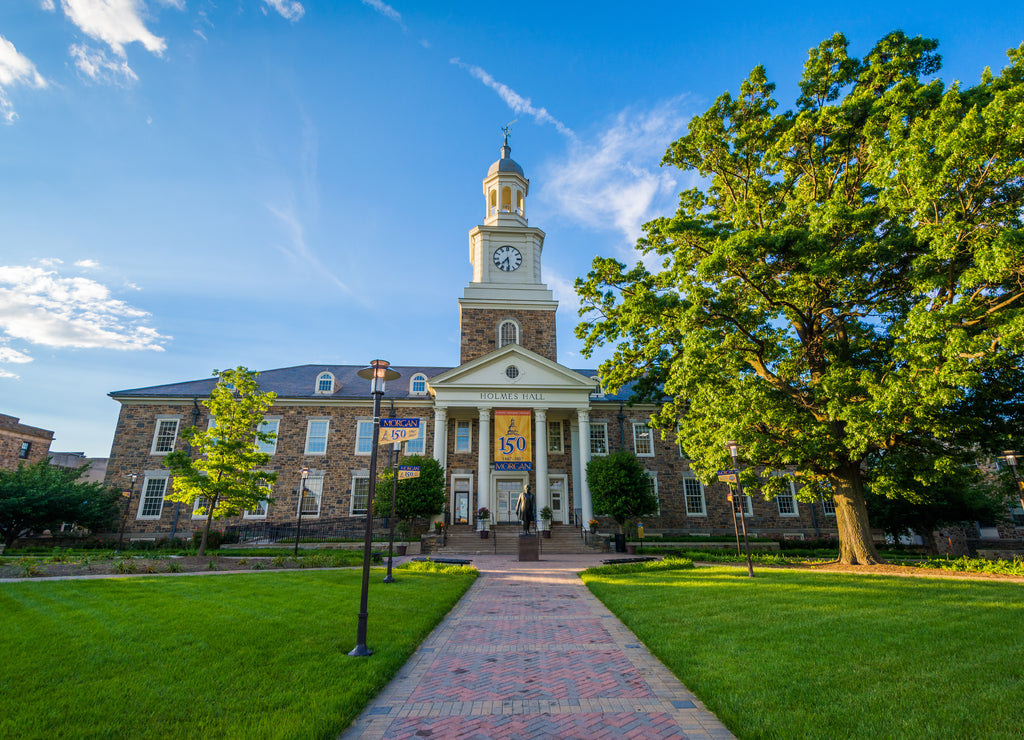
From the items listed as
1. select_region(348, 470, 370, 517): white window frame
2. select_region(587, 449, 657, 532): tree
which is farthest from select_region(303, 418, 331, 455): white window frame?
select_region(587, 449, 657, 532): tree

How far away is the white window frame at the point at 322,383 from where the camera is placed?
31.9m

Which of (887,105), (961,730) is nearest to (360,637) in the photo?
(961,730)

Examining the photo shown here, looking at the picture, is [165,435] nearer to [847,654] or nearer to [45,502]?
[45,502]

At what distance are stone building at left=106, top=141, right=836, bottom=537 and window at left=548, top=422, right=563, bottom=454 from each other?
0.07m

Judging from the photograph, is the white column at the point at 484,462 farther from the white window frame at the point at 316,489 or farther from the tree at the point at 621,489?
the white window frame at the point at 316,489

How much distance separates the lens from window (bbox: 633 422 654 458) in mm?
31609

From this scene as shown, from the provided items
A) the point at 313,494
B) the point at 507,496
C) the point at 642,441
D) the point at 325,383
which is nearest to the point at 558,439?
the point at 507,496

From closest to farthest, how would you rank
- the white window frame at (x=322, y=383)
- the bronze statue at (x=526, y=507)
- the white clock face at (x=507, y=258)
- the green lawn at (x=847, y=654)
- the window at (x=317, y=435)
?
1. the green lawn at (x=847, y=654)
2. the bronze statue at (x=526, y=507)
3. the window at (x=317, y=435)
4. the white window frame at (x=322, y=383)
5. the white clock face at (x=507, y=258)

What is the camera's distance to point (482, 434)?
27.2m

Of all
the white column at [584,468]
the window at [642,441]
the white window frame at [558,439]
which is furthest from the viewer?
the window at [642,441]

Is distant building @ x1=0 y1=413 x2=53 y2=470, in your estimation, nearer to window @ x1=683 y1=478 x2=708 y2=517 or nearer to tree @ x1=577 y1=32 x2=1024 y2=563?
tree @ x1=577 y1=32 x2=1024 y2=563

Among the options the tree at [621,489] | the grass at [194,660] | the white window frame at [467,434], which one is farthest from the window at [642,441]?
the grass at [194,660]

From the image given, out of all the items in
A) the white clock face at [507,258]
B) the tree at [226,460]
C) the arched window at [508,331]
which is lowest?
the tree at [226,460]

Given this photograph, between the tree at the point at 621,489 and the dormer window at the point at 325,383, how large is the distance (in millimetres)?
18114
